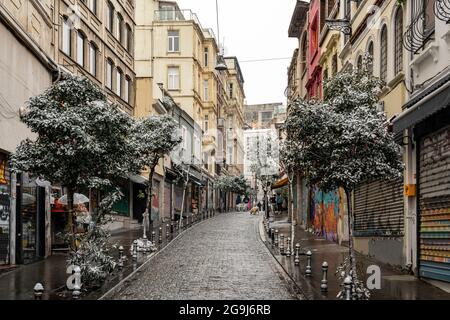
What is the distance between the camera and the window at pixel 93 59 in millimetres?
29062

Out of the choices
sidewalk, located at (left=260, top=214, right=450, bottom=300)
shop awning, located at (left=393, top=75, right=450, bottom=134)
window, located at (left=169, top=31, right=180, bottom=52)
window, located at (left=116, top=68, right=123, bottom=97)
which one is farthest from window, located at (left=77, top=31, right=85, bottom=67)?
window, located at (left=169, top=31, right=180, bottom=52)

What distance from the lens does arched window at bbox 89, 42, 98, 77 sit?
95.3 ft

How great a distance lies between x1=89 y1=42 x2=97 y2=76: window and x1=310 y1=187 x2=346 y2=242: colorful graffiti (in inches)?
451

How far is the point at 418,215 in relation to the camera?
15.3 meters

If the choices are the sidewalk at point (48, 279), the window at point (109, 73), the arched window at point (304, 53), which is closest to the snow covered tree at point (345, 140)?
the sidewalk at point (48, 279)

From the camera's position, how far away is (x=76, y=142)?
43.2 ft

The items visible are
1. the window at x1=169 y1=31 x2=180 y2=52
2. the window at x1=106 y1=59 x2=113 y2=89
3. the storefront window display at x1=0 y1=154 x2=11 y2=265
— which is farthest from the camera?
the window at x1=169 y1=31 x2=180 y2=52

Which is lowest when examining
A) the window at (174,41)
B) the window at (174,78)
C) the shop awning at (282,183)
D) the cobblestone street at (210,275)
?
the cobblestone street at (210,275)

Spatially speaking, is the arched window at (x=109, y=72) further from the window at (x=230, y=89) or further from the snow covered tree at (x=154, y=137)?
the window at (x=230, y=89)

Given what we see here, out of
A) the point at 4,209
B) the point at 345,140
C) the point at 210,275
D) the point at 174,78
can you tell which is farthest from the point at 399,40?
the point at 174,78

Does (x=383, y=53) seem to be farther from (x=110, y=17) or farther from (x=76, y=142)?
(x=110, y=17)

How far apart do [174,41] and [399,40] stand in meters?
41.9

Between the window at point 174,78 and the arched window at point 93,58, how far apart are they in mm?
28928

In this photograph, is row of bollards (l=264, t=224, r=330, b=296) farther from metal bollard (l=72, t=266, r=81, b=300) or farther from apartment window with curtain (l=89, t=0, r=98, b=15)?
apartment window with curtain (l=89, t=0, r=98, b=15)
